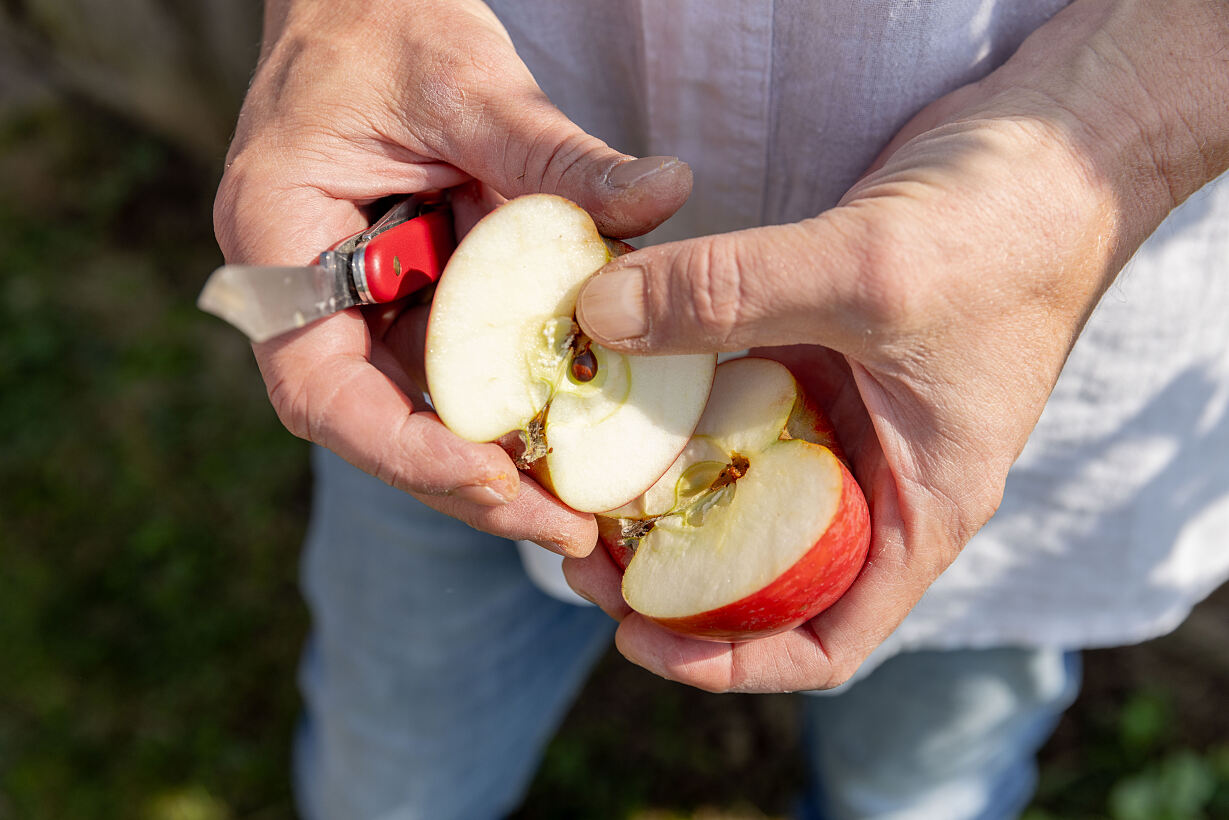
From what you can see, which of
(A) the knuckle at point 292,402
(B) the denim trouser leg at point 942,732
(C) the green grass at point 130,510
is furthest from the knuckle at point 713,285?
(C) the green grass at point 130,510

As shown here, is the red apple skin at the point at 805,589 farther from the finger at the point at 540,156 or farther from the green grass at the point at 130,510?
the green grass at the point at 130,510

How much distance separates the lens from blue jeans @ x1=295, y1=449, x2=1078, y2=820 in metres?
1.76

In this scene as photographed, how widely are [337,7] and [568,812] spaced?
1995 millimetres

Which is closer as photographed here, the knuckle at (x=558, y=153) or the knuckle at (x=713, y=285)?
the knuckle at (x=713, y=285)

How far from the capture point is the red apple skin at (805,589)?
3.63ft

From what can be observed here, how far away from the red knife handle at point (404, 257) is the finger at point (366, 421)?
7 centimetres

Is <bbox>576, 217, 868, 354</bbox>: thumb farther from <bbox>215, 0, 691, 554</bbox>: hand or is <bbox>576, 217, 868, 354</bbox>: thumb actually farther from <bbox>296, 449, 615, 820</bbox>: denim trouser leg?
<bbox>296, 449, 615, 820</bbox>: denim trouser leg

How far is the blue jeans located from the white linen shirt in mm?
192

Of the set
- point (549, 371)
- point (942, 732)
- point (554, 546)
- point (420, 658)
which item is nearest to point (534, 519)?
point (554, 546)

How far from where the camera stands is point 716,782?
97.2 inches

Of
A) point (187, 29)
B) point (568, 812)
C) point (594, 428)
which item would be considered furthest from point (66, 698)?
point (187, 29)

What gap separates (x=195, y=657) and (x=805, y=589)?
2.01 metres

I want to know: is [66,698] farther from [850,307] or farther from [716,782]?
[850,307]

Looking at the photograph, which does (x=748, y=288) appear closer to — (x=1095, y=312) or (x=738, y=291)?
(x=738, y=291)
